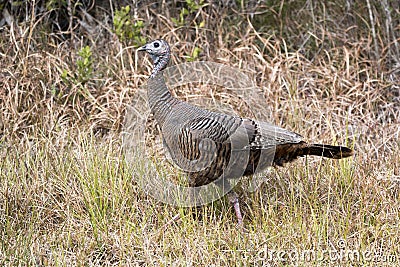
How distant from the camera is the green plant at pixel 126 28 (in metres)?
6.11

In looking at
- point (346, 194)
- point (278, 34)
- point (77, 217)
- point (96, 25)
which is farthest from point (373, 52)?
point (77, 217)

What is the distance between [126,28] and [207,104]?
1147 millimetres

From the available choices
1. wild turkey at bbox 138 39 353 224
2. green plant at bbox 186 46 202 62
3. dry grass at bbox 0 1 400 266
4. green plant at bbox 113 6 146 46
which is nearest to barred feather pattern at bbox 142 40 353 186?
wild turkey at bbox 138 39 353 224

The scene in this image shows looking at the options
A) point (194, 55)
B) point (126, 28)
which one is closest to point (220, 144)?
point (194, 55)

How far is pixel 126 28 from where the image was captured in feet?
20.6

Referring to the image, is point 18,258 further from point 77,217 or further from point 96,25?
point 96,25

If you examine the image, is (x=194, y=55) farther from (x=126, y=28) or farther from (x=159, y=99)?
(x=159, y=99)

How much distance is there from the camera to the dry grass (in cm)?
398

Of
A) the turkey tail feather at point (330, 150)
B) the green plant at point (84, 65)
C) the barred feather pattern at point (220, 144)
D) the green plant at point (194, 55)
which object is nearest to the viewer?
the barred feather pattern at point (220, 144)

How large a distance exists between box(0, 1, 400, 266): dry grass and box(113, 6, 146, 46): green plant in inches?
5.7

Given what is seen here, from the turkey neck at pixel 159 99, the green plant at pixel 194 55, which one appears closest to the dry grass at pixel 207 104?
the green plant at pixel 194 55

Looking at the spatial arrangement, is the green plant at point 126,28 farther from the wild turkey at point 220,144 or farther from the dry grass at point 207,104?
the wild turkey at point 220,144

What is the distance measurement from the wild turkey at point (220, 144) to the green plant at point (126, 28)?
71.5 inches

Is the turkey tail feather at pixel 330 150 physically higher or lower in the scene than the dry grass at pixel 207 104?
higher
